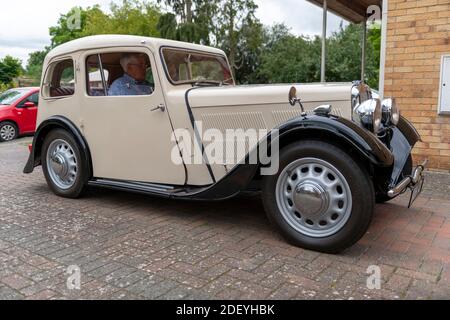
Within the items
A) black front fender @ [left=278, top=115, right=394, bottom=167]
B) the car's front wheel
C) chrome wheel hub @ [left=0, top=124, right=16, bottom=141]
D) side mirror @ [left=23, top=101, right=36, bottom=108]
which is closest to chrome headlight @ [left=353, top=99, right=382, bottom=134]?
black front fender @ [left=278, top=115, right=394, bottom=167]

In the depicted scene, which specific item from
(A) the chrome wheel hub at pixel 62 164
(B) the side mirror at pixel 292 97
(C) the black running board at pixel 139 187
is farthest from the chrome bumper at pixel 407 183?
(A) the chrome wheel hub at pixel 62 164

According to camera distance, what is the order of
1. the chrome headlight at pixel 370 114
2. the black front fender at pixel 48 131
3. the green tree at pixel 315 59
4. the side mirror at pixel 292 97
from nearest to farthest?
the chrome headlight at pixel 370 114 < the side mirror at pixel 292 97 < the black front fender at pixel 48 131 < the green tree at pixel 315 59

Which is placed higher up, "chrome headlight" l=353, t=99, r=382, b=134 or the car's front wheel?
"chrome headlight" l=353, t=99, r=382, b=134

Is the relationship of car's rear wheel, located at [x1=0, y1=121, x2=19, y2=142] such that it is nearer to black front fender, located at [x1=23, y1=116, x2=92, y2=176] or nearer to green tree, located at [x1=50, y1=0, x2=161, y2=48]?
black front fender, located at [x1=23, y1=116, x2=92, y2=176]

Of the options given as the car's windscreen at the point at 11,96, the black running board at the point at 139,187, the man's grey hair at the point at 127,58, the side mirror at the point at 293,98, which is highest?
the man's grey hair at the point at 127,58

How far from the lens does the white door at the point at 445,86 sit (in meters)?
5.68

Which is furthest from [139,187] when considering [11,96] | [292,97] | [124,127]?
[11,96]

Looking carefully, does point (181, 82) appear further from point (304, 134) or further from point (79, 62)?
point (304, 134)

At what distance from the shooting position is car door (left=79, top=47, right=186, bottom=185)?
4012 mm

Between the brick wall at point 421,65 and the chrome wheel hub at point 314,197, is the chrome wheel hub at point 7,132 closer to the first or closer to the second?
the brick wall at point 421,65

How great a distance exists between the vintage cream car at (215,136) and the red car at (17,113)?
7.55 meters

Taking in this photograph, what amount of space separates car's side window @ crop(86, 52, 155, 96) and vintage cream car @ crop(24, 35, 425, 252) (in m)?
0.01

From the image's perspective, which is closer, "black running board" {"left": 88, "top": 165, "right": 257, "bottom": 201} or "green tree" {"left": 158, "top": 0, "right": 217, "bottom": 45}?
"black running board" {"left": 88, "top": 165, "right": 257, "bottom": 201}
